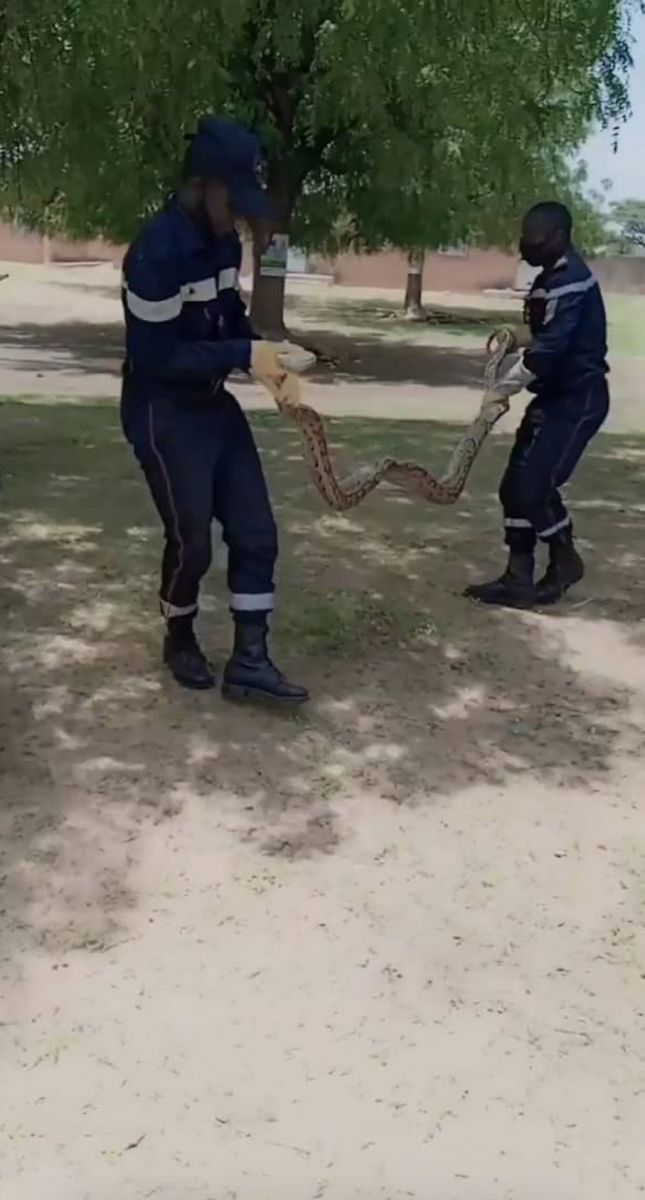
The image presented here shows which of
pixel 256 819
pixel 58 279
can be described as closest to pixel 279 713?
pixel 256 819

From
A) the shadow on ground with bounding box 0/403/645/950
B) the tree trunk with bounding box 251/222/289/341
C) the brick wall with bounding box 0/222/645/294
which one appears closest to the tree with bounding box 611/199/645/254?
the brick wall with bounding box 0/222/645/294

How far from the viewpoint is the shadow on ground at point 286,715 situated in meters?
3.95

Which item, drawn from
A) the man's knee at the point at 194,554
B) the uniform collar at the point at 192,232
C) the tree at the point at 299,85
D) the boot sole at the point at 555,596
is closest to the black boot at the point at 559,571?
the boot sole at the point at 555,596

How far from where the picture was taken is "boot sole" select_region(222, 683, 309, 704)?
4727 mm

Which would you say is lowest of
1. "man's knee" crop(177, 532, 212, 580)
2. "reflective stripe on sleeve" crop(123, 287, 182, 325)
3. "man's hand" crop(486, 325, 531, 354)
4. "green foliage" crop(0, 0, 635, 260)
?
"man's knee" crop(177, 532, 212, 580)

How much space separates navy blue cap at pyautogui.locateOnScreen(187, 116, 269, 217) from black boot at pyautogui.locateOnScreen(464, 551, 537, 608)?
2264 millimetres

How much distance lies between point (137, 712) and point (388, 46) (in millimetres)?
4282

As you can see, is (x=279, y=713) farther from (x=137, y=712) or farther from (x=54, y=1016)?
(x=54, y=1016)

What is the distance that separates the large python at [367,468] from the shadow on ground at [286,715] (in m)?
0.48

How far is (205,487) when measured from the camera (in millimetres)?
4500

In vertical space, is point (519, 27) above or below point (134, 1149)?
above

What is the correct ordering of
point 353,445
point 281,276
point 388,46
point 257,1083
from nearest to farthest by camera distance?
point 257,1083 → point 388,46 → point 353,445 → point 281,276

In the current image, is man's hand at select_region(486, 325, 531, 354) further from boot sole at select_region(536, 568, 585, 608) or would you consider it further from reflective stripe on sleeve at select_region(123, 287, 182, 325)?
reflective stripe on sleeve at select_region(123, 287, 182, 325)

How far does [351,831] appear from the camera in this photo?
4.02 meters
